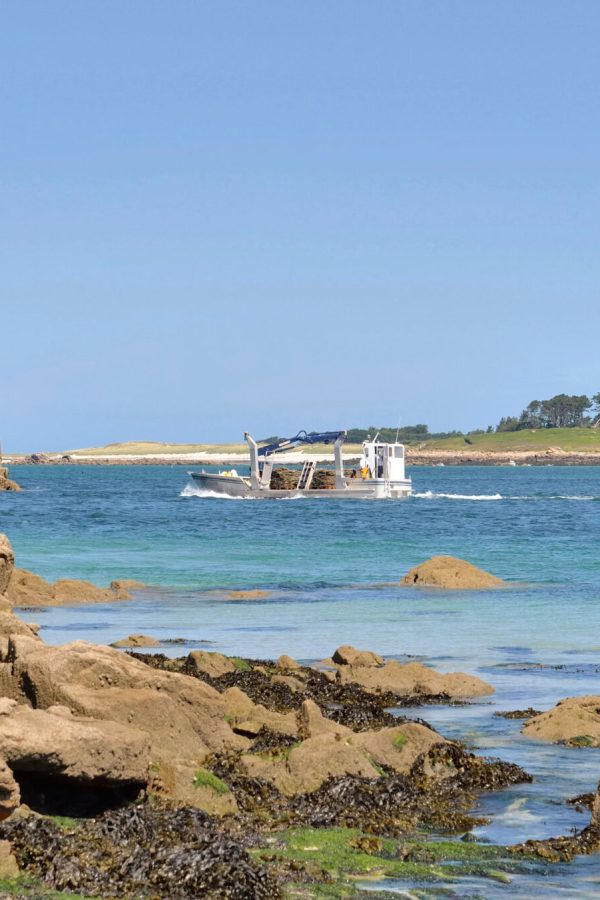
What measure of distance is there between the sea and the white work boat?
808 inches

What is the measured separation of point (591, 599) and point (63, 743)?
19363 millimetres

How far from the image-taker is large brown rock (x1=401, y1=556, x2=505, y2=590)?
93.1 ft

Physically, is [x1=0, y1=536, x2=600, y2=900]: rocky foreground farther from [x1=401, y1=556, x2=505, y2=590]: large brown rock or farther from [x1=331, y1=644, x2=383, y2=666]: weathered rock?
[x1=401, y1=556, x2=505, y2=590]: large brown rock

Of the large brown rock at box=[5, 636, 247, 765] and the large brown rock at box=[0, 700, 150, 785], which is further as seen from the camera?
the large brown rock at box=[5, 636, 247, 765]

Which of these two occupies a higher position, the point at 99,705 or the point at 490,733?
the point at 99,705

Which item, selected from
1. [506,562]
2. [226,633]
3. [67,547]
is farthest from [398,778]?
[67,547]

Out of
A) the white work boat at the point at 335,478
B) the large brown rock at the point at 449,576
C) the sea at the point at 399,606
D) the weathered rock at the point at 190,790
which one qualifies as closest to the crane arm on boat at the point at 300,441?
the white work boat at the point at 335,478

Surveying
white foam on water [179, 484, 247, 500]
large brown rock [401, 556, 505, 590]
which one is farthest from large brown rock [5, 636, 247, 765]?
white foam on water [179, 484, 247, 500]

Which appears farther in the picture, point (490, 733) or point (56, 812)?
point (490, 733)

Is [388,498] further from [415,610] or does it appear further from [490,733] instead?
[490,733]

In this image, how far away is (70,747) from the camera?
854cm

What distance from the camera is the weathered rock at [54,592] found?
81.4ft

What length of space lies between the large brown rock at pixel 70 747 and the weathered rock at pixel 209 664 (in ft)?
20.1

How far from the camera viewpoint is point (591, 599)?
26406 millimetres
